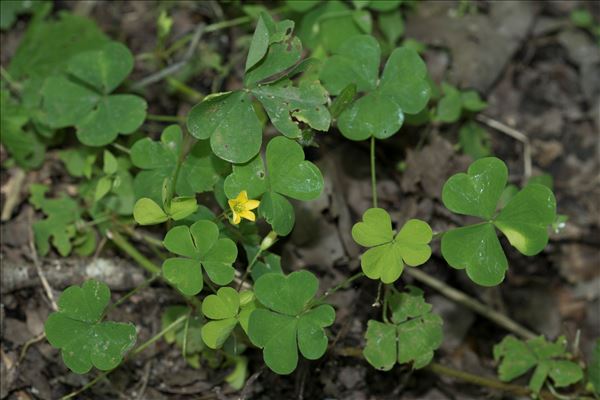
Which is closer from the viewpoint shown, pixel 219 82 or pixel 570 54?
pixel 219 82

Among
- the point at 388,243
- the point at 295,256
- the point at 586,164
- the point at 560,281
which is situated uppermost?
the point at 388,243

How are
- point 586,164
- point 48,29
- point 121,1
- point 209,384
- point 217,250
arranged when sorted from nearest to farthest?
point 217,250 < point 209,384 < point 48,29 < point 121,1 < point 586,164

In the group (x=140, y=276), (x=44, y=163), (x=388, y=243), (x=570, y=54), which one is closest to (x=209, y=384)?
(x=140, y=276)

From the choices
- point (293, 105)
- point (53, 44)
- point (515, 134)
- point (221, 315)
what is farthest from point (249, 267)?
point (515, 134)

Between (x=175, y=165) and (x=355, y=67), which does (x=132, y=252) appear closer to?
(x=175, y=165)

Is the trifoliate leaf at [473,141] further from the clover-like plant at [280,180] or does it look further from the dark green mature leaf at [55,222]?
the dark green mature leaf at [55,222]

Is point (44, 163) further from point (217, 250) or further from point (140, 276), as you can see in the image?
point (217, 250)

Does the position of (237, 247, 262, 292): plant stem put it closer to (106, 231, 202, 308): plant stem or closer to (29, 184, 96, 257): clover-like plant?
(106, 231, 202, 308): plant stem
